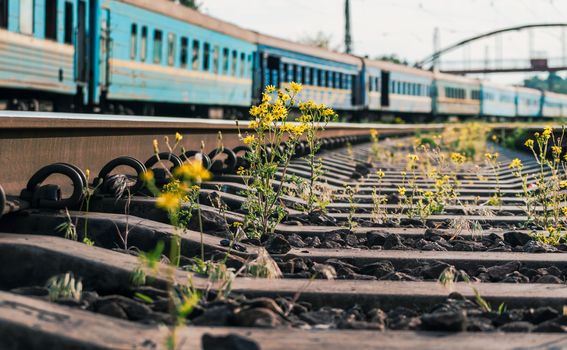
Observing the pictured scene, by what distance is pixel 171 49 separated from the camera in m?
19.4

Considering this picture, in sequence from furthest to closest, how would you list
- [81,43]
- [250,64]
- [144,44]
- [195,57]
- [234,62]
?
[250,64]
[234,62]
[195,57]
[144,44]
[81,43]

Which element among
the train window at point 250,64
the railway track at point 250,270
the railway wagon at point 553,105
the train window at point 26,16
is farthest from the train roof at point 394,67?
the railway track at point 250,270

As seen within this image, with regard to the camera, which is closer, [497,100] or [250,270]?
[250,270]

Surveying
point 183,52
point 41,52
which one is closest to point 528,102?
point 183,52

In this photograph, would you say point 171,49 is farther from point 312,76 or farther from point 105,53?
point 312,76

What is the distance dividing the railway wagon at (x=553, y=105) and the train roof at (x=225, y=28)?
40.1 meters

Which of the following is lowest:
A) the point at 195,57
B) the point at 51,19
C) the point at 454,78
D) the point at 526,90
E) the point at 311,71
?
the point at 51,19

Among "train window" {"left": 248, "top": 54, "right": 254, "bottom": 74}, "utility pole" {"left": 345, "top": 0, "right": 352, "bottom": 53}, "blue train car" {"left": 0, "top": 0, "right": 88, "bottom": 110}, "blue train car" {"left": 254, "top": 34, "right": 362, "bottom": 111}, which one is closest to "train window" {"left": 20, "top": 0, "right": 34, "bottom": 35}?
"blue train car" {"left": 0, "top": 0, "right": 88, "bottom": 110}

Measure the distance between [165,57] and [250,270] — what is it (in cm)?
1576

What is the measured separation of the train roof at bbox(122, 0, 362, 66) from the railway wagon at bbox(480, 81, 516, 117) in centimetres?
2181

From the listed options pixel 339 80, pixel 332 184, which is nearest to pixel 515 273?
pixel 332 184

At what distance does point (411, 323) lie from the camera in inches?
115

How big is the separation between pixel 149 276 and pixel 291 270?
2.86 feet

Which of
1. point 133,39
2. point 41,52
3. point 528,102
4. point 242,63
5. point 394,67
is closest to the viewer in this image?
point 41,52
